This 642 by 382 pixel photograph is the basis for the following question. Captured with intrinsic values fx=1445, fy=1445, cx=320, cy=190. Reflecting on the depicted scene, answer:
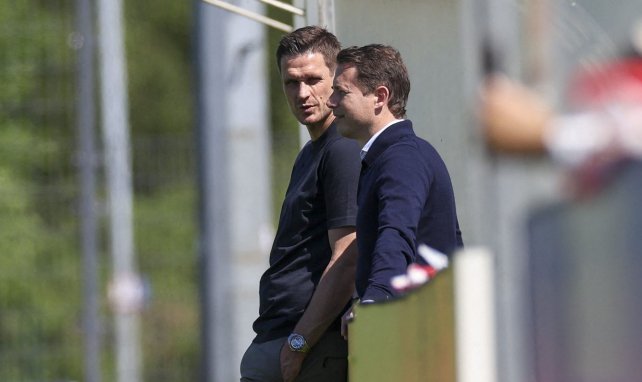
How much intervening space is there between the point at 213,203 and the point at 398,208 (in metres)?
1.79

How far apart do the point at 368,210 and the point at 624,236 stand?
5.08 ft

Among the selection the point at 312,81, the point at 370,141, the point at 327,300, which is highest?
the point at 312,81

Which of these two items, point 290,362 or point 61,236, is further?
point 61,236

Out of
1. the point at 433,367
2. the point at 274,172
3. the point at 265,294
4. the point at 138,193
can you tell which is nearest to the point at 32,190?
the point at 138,193

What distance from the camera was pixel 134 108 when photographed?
18.3m

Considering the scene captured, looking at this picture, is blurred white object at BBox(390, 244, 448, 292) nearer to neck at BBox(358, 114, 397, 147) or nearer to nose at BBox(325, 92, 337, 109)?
neck at BBox(358, 114, 397, 147)

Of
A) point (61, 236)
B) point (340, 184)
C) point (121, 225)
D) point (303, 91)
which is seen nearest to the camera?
point (340, 184)

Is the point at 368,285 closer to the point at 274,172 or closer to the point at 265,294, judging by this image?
the point at 265,294

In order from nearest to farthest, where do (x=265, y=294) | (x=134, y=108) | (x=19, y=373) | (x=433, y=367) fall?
(x=433, y=367) → (x=265, y=294) → (x=19, y=373) → (x=134, y=108)

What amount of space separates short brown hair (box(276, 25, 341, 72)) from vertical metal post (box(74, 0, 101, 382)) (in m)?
5.66

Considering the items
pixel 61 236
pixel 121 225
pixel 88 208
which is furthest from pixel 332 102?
pixel 121 225

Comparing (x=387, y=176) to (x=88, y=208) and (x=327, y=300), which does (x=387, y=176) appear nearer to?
(x=327, y=300)

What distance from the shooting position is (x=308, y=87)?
13.9ft

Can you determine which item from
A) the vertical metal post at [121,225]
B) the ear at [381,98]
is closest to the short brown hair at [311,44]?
the ear at [381,98]
